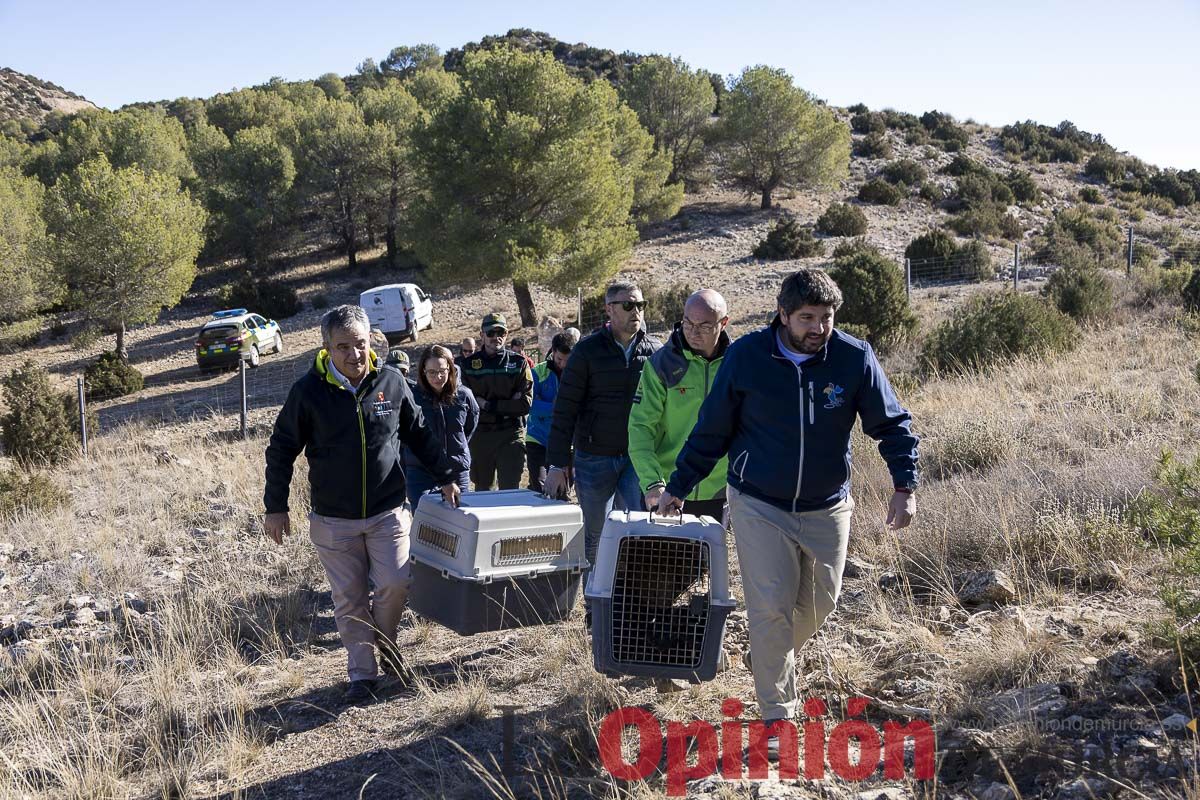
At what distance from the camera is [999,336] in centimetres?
1138

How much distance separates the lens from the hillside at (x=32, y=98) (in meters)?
84.4

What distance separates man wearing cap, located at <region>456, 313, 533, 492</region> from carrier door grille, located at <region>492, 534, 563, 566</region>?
2252mm

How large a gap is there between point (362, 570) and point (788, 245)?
91.0 feet

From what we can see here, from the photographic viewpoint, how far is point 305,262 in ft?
134

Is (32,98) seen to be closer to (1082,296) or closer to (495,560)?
(1082,296)

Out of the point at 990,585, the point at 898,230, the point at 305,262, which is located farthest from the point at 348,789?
the point at 305,262

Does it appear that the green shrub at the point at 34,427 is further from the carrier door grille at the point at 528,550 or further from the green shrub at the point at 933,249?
the green shrub at the point at 933,249

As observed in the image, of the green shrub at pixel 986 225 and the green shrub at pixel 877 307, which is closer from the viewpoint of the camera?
the green shrub at pixel 877 307

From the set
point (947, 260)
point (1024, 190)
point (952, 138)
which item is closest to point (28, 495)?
point (947, 260)

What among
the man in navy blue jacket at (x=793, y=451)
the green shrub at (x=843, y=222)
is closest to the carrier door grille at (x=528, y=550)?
the man in navy blue jacket at (x=793, y=451)

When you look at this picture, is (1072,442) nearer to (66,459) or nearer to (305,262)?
(66,459)

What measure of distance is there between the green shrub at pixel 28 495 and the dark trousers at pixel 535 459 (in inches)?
216

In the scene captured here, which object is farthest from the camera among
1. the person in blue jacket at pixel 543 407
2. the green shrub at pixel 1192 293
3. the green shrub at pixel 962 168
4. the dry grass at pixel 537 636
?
the green shrub at pixel 962 168

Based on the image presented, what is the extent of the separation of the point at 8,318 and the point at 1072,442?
120 feet
